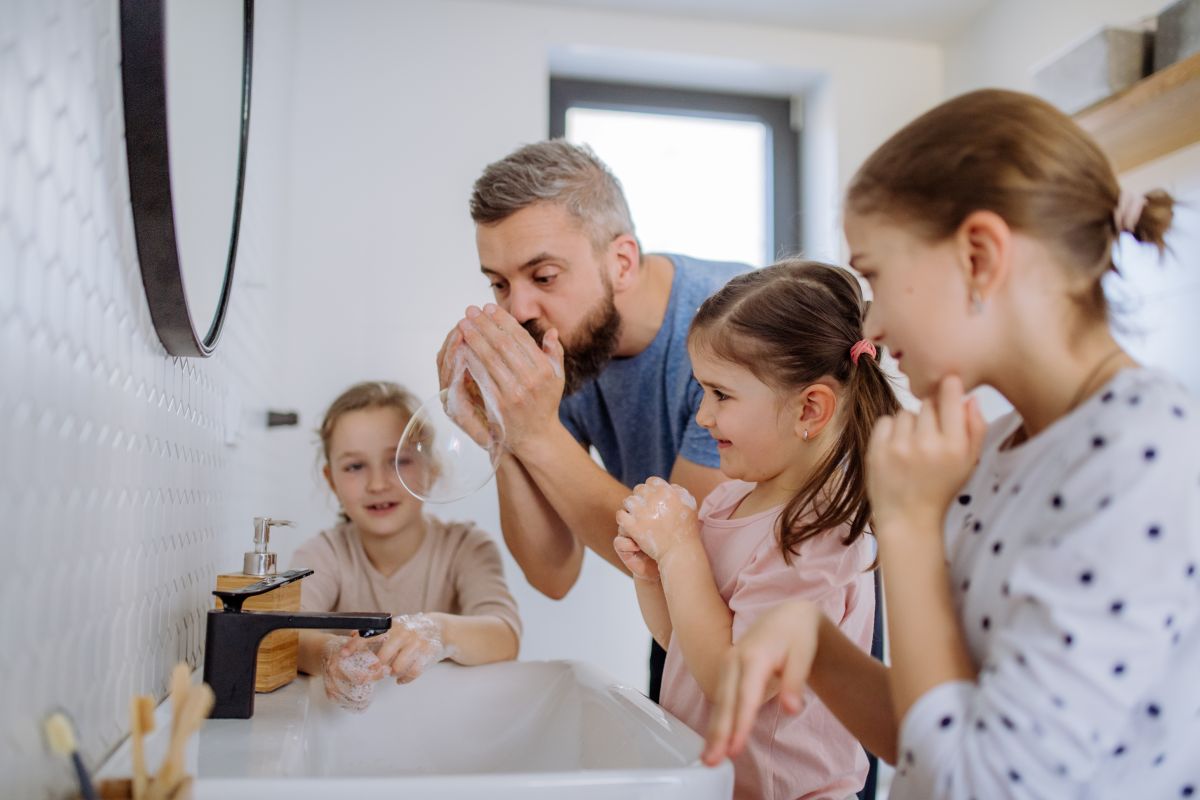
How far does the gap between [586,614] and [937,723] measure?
1.81 metres

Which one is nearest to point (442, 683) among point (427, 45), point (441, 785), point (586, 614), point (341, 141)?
point (441, 785)

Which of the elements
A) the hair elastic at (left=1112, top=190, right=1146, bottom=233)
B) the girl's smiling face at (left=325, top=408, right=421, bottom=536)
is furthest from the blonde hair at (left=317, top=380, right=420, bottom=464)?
the hair elastic at (left=1112, top=190, right=1146, bottom=233)

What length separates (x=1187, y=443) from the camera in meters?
0.56

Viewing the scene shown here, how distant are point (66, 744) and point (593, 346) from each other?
3.55 feet

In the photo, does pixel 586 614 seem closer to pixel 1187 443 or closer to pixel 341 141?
pixel 341 141

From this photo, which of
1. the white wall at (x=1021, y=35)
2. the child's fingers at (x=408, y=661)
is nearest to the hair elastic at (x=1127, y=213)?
the child's fingers at (x=408, y=661)

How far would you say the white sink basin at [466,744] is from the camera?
658 mm

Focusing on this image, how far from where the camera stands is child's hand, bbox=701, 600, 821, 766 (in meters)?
0.59

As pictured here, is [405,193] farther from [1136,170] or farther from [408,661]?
[1136,170]

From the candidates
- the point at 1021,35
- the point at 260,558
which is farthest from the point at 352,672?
the point at 1021,35

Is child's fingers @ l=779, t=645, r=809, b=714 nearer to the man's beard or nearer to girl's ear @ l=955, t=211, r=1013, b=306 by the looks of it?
girl's ear @ l=955, t=211, r=1013, b=306

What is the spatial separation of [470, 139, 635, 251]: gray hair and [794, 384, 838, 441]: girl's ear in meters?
0.53

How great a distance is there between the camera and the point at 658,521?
101 centimetres

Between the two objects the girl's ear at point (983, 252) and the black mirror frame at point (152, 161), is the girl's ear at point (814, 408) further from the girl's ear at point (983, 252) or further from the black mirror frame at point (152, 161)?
the black mirror frame at point (152, 161)
